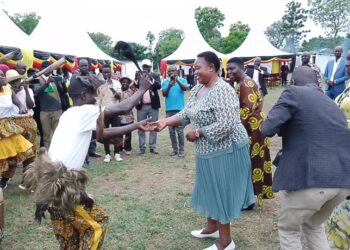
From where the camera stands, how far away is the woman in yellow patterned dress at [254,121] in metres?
4.46

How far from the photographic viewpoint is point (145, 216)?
15.4ft

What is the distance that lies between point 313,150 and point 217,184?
1114mm

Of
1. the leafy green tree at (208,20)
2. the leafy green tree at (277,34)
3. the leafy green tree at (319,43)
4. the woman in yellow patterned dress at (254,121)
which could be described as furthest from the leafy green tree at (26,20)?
the woman in yellow patterned dress at (254,121)

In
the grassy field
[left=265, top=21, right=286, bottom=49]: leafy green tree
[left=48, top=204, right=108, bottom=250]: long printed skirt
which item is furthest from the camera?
[left=265, top=21, right=286, bottom=49]: leafy green tree

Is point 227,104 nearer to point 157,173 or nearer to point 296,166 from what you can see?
point 296,166

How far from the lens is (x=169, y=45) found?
208ft

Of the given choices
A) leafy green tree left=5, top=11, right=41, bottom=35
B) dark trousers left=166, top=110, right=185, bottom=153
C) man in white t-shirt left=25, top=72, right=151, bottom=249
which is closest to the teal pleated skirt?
man in white t-shirt left=25, top=72, right=151, bottom=249

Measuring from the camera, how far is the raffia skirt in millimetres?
5248

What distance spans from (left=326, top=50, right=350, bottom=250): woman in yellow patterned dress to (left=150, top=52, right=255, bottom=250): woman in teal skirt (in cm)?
80

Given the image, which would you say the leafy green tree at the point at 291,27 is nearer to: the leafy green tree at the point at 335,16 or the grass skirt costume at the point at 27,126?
the leafy green tree at the point at 335,16

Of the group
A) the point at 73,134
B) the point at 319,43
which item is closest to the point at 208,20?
the point at 319,43

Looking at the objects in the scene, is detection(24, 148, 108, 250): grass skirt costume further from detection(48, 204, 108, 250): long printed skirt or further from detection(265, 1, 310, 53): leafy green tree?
detection(265, 1, 310, 53): leafy green tree

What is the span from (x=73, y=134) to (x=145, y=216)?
2.47 m

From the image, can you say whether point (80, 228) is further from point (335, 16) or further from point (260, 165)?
point (335, 16)
